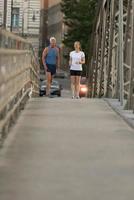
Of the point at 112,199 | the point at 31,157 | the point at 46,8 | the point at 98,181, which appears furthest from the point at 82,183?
the point at 46,8

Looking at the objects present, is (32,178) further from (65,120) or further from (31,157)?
(65,120)

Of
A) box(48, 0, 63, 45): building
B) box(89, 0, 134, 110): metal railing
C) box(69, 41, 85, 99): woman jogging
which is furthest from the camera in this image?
box(48, 0, 63, 45): building

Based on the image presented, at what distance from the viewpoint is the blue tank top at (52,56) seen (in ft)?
72.0

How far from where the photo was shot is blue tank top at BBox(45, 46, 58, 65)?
72.0 feet

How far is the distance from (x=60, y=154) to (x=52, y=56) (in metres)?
12.0

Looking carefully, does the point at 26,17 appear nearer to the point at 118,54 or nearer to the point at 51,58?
the point at 51,58

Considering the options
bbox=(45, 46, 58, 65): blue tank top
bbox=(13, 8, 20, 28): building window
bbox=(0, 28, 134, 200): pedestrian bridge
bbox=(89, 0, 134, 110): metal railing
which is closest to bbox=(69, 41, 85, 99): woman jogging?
bbox=(45, 46, 58, 65): blue tank top

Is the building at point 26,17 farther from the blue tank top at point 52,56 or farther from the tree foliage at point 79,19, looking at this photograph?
the blue tank top at point 52,56

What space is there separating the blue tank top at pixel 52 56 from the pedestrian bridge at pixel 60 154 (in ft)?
22.8

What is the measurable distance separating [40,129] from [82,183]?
14.9 ft

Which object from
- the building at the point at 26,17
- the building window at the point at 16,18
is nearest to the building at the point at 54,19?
the building at the point at 26,17

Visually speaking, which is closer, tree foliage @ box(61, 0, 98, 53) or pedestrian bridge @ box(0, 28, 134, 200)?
pedestrian bridge @ box(0, 28, 134, 200)

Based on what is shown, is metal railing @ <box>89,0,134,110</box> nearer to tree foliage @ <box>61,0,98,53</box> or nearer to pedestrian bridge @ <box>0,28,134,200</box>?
pedestrian bridge @ <box>0,28,134,200</box>

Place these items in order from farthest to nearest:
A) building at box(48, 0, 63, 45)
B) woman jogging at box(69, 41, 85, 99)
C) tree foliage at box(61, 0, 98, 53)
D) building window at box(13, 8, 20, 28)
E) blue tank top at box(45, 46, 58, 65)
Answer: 1. building at box(48, 0, 63, 45)
2. building window at box(13, 8, 20, 28)
3. tree foliage at box(61, 0, 98, 53)
4. blue tank top at box(45, 46, 58, 65)
5. woman jogging at box(69, 41, 85, 99)
